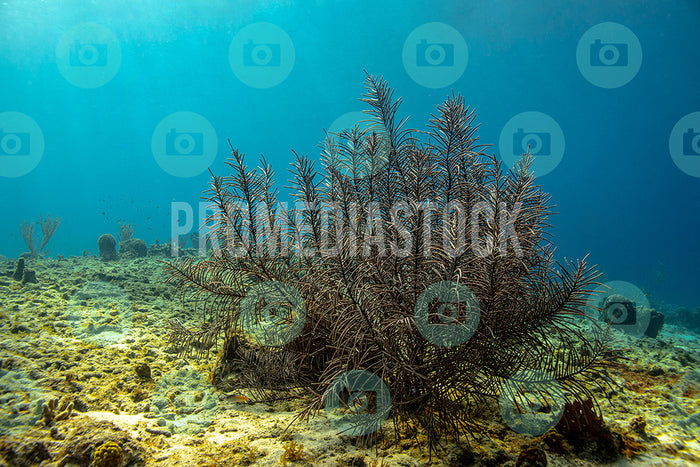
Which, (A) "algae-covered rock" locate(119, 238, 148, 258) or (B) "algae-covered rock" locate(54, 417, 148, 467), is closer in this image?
(B) "algae-covered rock" locate(54, 417, 148, 467)

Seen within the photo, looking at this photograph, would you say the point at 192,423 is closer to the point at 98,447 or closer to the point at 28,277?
the point at 98,447

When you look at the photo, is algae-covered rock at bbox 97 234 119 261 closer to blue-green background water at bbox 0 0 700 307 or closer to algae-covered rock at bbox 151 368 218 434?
algae-covered rock at bbox 151 368 218 434

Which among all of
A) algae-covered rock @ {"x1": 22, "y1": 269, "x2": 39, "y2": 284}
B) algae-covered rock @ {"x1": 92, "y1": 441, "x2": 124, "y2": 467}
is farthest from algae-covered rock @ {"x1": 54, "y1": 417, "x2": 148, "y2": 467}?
algae-covered rock @ {"x1": 22, "y1": 269, "x2": 39, "y2": 284}

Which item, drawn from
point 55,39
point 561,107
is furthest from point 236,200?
point 55,39

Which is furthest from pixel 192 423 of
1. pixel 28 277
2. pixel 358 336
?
pixel 28 277

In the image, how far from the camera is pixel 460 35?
68375 mm

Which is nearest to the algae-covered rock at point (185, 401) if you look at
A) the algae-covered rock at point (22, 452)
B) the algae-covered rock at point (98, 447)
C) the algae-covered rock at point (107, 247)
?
the algae-covered rock at point (98, 447)

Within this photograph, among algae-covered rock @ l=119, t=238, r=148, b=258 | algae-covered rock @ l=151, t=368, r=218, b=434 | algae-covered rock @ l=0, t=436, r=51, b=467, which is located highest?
algae-covered rock @ l=119, t=238, r=148, b=258

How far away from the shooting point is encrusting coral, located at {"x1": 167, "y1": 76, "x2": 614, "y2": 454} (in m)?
2.23

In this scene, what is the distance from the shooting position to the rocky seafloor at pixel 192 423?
2211mm

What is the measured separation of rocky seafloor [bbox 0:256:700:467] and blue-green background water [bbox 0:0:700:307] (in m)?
32.8

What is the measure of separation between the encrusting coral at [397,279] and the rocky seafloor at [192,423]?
8.9 inches

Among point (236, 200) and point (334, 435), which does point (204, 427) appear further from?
point (236, 200)

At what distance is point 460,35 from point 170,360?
8277 centimetres
